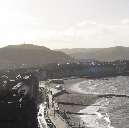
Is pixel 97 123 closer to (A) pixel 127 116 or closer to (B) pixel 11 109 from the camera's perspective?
(A) pixel 127 116

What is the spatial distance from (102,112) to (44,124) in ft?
106

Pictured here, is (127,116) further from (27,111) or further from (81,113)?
(27,111)

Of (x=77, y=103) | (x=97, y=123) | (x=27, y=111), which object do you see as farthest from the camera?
(x=77, y=103)

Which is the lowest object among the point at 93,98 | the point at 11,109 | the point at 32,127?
the point at 93,98

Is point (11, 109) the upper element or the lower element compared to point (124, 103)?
upper

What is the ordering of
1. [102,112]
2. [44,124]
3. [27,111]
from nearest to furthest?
[27,111], [44,124], [102,112]

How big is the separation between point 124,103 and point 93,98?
1484 centimetres

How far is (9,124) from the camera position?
33656 millimetres

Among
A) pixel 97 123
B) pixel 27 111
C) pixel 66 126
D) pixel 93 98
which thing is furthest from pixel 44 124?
pixel 93 98

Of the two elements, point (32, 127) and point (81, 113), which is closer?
point (32, 127)

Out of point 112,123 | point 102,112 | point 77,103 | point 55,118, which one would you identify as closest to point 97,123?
point 112,123

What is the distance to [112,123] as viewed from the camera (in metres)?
74.3

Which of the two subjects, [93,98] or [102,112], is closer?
[102,112]

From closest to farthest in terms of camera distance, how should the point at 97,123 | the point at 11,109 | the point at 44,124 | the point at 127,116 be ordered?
the point at 11,109 < the point at 44,124 < the point at 97,123 < the point at 127,116
